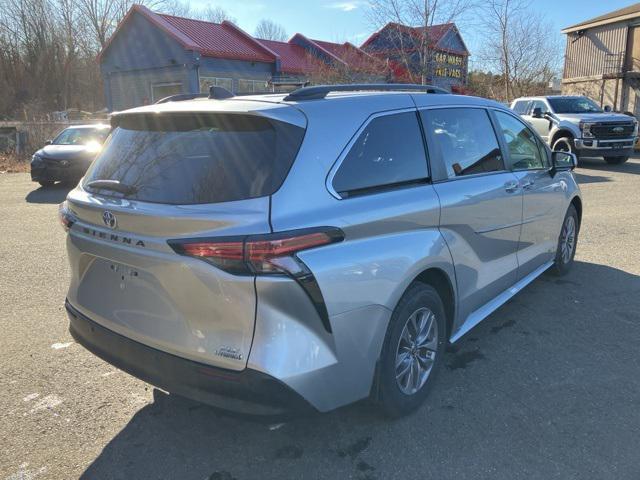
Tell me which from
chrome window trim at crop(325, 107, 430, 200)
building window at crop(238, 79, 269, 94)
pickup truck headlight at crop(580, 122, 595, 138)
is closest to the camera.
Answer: chrome window trim at crop(325, 107, 430, 200)

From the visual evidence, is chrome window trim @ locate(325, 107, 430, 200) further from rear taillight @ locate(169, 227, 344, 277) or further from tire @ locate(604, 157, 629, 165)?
tire @ locate(604, 157, 629, 165)

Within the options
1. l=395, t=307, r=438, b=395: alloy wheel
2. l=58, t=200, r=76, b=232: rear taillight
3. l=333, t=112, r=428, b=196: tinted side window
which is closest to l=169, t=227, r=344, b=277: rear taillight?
l=333, t=112, r=428, b=196: tinted side window

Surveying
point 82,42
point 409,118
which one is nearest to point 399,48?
point 409,118

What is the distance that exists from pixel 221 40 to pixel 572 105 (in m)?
18.3

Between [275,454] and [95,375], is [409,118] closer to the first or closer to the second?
[275,454]

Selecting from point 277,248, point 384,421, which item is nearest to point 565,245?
point 384,421

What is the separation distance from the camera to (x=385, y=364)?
2723 mm

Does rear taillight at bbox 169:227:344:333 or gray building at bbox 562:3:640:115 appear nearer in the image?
rear taillight at bbox 169:227:344:333

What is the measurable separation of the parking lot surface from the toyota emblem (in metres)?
1.10

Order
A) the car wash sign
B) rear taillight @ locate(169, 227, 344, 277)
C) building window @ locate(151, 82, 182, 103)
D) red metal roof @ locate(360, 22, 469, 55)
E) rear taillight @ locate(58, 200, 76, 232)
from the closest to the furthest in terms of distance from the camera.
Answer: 1. rear taillight @ locate(169, 227, 344, 277)
2. rear taillight @ locate(58, 200, 76, 232)
3. red metal roof @ locate(360, 22, 469, 55)
4. building window @ locate(151, 82, 182, 103)
5. the car wash sign

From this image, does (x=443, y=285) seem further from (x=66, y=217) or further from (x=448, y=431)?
(x=66, y=217)

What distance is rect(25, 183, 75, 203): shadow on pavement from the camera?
11539 mm

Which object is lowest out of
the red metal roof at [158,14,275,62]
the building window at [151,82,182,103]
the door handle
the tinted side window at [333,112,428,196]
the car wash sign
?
the door handle

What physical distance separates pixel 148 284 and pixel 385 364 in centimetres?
125
